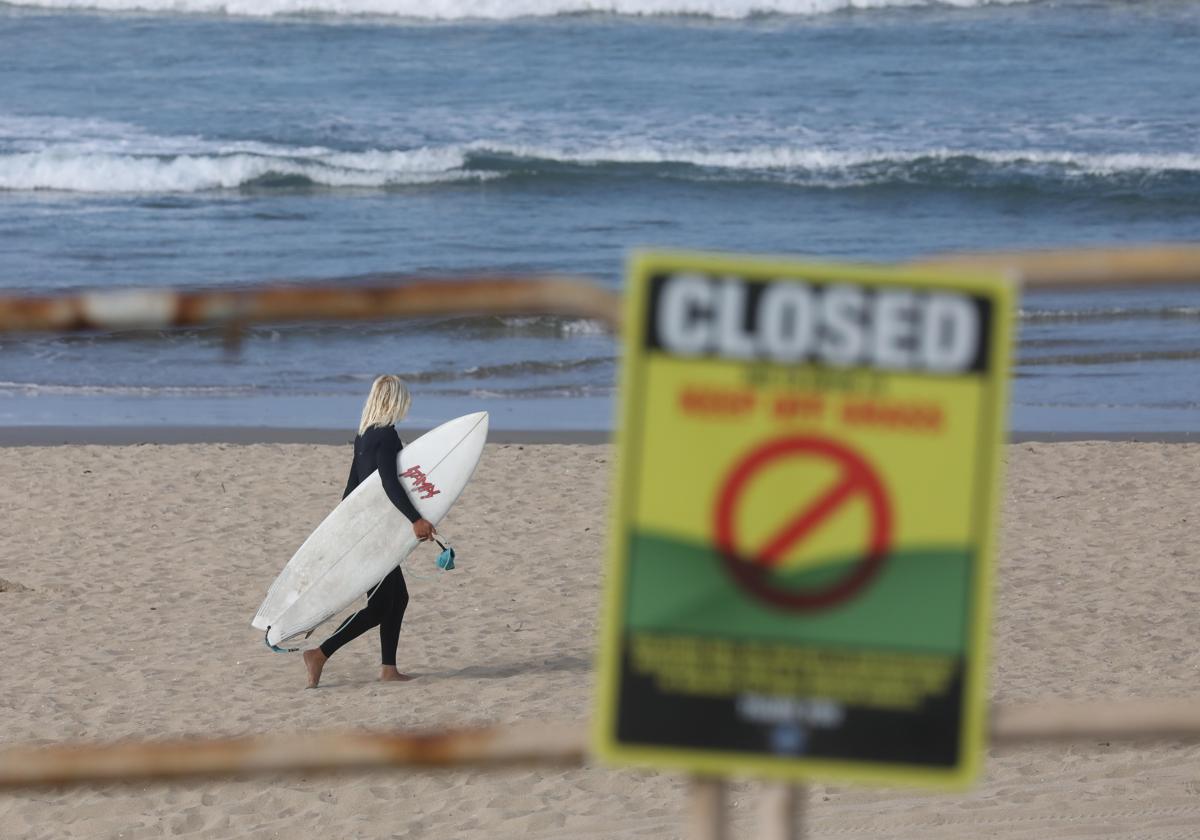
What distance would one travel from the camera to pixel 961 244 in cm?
2294

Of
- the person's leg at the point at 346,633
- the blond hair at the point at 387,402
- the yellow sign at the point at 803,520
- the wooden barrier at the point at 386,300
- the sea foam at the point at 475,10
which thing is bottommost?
the person's leg at the point at 346,633

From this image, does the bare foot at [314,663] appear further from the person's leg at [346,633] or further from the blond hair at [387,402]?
the blond hair at [387,402]

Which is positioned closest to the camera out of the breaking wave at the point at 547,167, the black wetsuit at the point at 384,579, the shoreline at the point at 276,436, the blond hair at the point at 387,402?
the blond hair at the point at 387,402

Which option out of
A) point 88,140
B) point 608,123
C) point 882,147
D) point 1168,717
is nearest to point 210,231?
point 88,140

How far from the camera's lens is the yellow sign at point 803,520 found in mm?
1440

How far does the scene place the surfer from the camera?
7348 millimetres

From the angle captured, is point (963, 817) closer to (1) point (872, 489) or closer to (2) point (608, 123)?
(1) point (872, 489)

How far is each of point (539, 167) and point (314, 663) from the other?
2140 cm

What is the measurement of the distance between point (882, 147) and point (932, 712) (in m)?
29.6

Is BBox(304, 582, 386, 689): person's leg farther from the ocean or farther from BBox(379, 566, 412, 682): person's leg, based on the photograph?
the ocean

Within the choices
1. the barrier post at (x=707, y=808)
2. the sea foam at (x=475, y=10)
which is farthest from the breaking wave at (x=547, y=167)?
the barrier post at (x=707, y=808)

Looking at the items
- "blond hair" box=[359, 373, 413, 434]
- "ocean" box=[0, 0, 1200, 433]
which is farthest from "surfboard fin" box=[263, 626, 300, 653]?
"ocean" box=[0, 0, 1200, 433]

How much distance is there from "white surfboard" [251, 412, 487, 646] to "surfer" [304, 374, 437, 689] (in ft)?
0.37

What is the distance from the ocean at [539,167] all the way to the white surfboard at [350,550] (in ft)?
17.0
